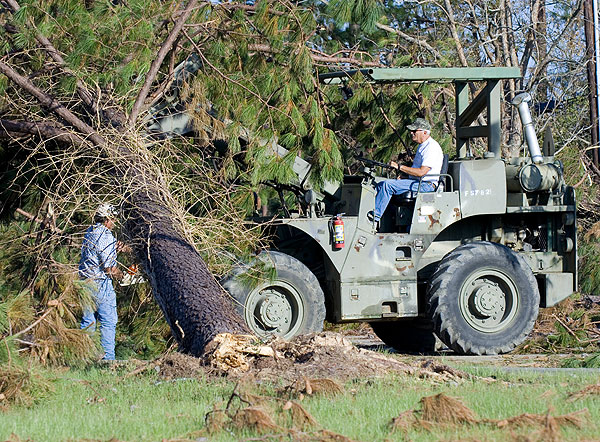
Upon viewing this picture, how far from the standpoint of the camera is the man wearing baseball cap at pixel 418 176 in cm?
1002

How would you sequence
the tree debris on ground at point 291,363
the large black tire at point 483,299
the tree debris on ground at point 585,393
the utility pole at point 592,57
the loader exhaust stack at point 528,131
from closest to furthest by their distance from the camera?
1. the tree debris on ground at point 585,393
2. the tree debris on ground at point 291,363
3. the large black tire at point 483,299
4. the loader exhaust stack at point 528,131
5. the utility pole at point 592,57

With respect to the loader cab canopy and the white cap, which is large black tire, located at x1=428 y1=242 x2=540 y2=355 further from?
the white cap

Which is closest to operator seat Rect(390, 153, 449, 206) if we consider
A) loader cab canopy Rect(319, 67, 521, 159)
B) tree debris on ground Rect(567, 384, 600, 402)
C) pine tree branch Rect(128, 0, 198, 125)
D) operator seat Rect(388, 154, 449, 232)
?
Result: operator seat Rect(388, 154, 449, 232)

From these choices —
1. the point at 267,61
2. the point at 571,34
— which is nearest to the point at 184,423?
the point at 267,61

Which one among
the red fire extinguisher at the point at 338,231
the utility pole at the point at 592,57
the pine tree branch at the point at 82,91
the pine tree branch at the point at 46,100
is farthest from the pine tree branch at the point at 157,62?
the utility pole at the point at 592,57

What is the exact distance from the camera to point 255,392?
6430 millimetres

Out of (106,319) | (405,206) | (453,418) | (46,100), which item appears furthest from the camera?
(405,206)

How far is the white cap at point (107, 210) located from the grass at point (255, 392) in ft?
5.98

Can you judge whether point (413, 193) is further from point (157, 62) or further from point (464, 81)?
point (157, 62)

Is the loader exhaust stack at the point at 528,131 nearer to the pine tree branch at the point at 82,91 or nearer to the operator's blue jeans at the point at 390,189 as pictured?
the operator's blue jeans at the point at 390,189

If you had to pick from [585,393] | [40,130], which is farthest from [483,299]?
[40,130]

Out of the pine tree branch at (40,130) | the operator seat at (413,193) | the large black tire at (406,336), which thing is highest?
the pine tree branch at (40,130)

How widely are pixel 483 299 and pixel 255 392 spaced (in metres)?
4.37

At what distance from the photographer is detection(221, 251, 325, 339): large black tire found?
973cm
